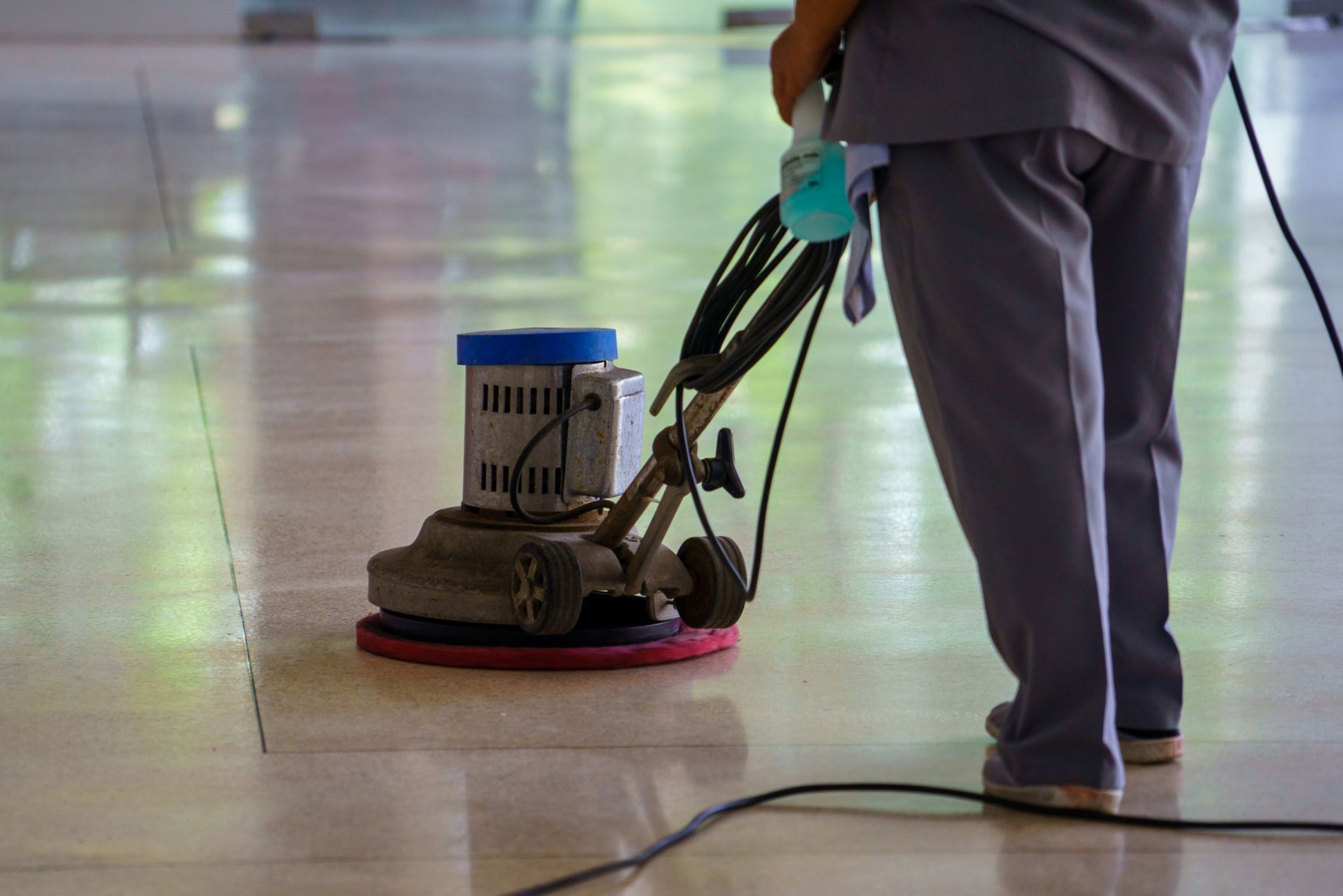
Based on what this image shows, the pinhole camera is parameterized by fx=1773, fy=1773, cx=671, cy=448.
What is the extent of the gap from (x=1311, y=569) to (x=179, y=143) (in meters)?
10.9

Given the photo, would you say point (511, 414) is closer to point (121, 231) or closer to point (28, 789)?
point (28, 789)

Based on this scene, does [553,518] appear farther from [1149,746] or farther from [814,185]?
[1149,746]

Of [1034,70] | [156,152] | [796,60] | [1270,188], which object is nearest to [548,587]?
[796,60]

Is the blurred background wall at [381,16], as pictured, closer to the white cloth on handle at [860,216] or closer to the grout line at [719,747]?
the grout line at [719,747]

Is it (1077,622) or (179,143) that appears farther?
(179,143)

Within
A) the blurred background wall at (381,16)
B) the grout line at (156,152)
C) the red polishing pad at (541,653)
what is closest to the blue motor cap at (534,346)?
the red polishing pad at (541,653)

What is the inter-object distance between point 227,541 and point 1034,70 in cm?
217

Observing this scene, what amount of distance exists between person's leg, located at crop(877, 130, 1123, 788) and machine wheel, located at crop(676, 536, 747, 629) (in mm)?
736

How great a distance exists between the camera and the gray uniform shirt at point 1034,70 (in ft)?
6.70

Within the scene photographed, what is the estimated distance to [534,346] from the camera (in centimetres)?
282

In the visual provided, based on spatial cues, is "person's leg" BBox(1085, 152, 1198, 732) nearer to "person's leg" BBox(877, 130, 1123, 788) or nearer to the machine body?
"person's leg" BBox(877, 130, 1123, 788)

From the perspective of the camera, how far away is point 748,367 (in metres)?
2.58

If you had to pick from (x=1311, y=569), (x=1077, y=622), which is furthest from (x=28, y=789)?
(x=1311, y=569)

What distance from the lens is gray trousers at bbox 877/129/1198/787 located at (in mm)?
2064
